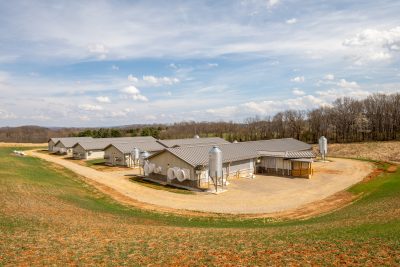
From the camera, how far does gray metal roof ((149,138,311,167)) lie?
122 feet

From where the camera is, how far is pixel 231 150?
4350 cm

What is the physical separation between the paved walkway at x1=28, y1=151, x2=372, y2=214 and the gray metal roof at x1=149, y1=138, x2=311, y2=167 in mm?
3694

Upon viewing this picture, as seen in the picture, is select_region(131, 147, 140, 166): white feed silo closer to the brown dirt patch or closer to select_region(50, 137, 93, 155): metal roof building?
select_region(50, 137, 93, 155): metal roof building

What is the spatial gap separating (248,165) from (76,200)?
24348mm

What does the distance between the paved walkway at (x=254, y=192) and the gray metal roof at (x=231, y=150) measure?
3.69 m

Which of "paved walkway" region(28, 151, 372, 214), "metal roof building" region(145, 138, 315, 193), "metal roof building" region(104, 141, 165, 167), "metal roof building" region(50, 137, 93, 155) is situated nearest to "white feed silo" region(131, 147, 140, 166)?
"metal roof building" region(104, 141, 165, 167)

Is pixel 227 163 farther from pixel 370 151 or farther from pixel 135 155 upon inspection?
pixel 370 151

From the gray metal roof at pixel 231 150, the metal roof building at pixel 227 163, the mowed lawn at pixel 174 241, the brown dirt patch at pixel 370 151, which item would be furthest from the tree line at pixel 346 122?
the mowed lawn at pixel 174 241

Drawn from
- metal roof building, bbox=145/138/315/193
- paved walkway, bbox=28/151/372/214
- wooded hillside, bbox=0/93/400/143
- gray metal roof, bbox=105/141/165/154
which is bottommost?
paved walkway, bbox=28/151/372/214

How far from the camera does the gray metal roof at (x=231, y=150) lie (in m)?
37.1

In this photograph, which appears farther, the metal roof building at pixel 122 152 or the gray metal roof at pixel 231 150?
the metal roof building at pixel 122 152

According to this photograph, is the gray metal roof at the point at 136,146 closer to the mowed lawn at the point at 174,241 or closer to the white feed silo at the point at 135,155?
the white feed silo at the point at 135,155

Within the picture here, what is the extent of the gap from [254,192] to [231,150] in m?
11.5

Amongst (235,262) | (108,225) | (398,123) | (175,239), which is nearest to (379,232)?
(235,262)
